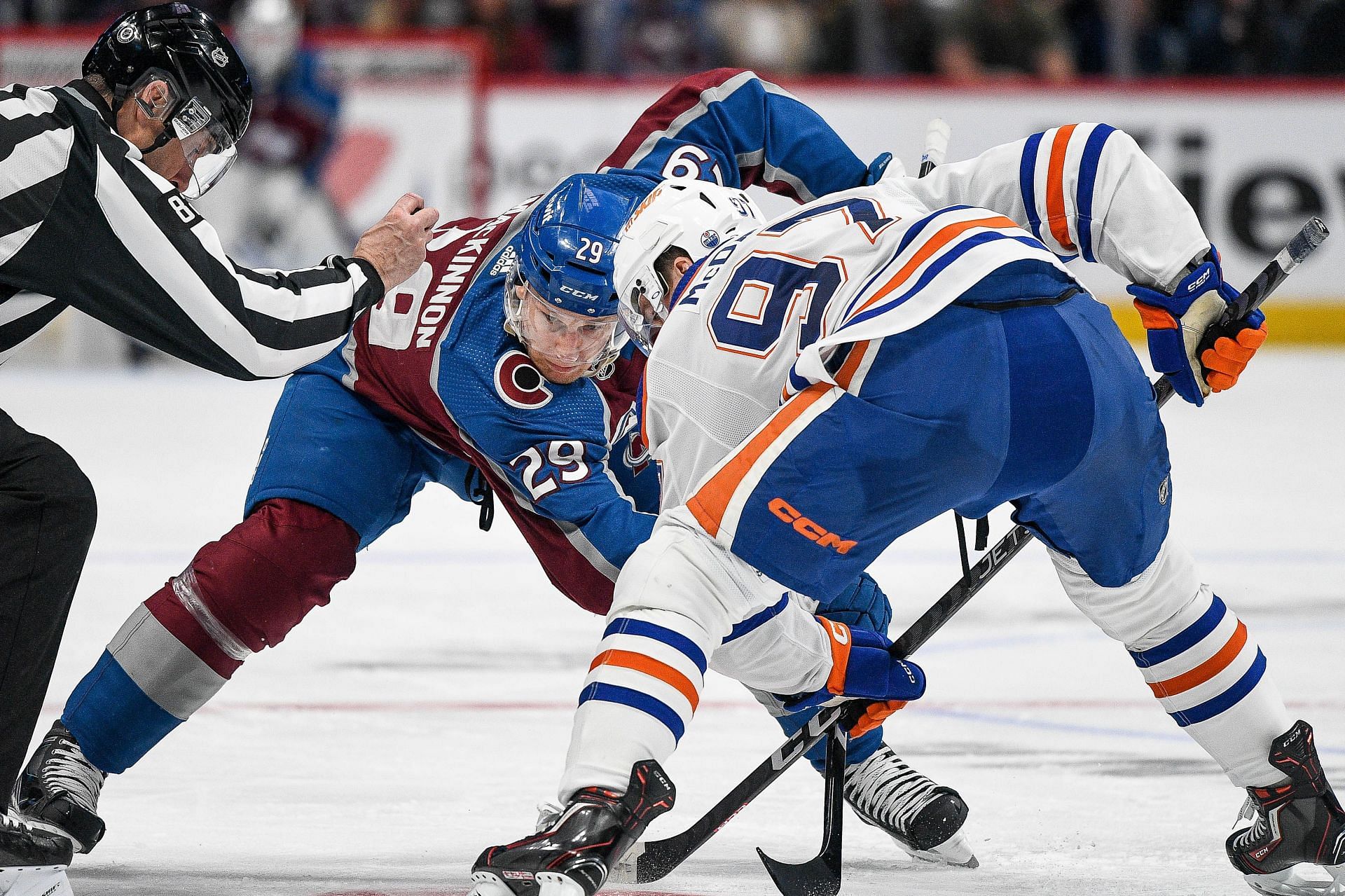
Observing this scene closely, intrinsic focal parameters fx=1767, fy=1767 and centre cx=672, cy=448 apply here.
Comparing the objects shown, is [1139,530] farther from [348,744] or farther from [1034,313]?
[348,744]

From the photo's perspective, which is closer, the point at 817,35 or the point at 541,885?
the point at 541,885

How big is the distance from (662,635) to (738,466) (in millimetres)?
197

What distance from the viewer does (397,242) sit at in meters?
2.29

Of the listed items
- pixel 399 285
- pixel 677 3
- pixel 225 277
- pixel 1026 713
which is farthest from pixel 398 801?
pixel 677 3

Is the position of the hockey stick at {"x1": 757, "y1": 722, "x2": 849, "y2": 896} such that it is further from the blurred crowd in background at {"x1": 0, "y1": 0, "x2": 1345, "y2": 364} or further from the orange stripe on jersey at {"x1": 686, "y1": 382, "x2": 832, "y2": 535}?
the blurred crowd in background at {"x1": 0, "y1": 0, "x2": 1345, "y2": 364}

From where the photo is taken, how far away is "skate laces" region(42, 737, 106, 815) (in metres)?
2.35

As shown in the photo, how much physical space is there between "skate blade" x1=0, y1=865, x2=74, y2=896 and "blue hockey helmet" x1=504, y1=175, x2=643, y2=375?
0.92 meters

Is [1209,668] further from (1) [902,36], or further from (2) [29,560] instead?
(1) [902,36]

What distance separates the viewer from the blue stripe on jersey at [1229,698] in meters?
2.15

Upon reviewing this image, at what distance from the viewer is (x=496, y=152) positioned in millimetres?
8531

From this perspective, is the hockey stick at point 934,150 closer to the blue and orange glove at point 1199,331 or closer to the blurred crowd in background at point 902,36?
the blue and orange glove at point 1199,331

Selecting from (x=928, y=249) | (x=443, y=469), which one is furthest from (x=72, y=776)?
→ (x=928, y=249)

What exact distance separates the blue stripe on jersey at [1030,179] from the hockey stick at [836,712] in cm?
27

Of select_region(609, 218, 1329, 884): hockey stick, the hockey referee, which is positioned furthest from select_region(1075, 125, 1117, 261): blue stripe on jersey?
the hockey referee
